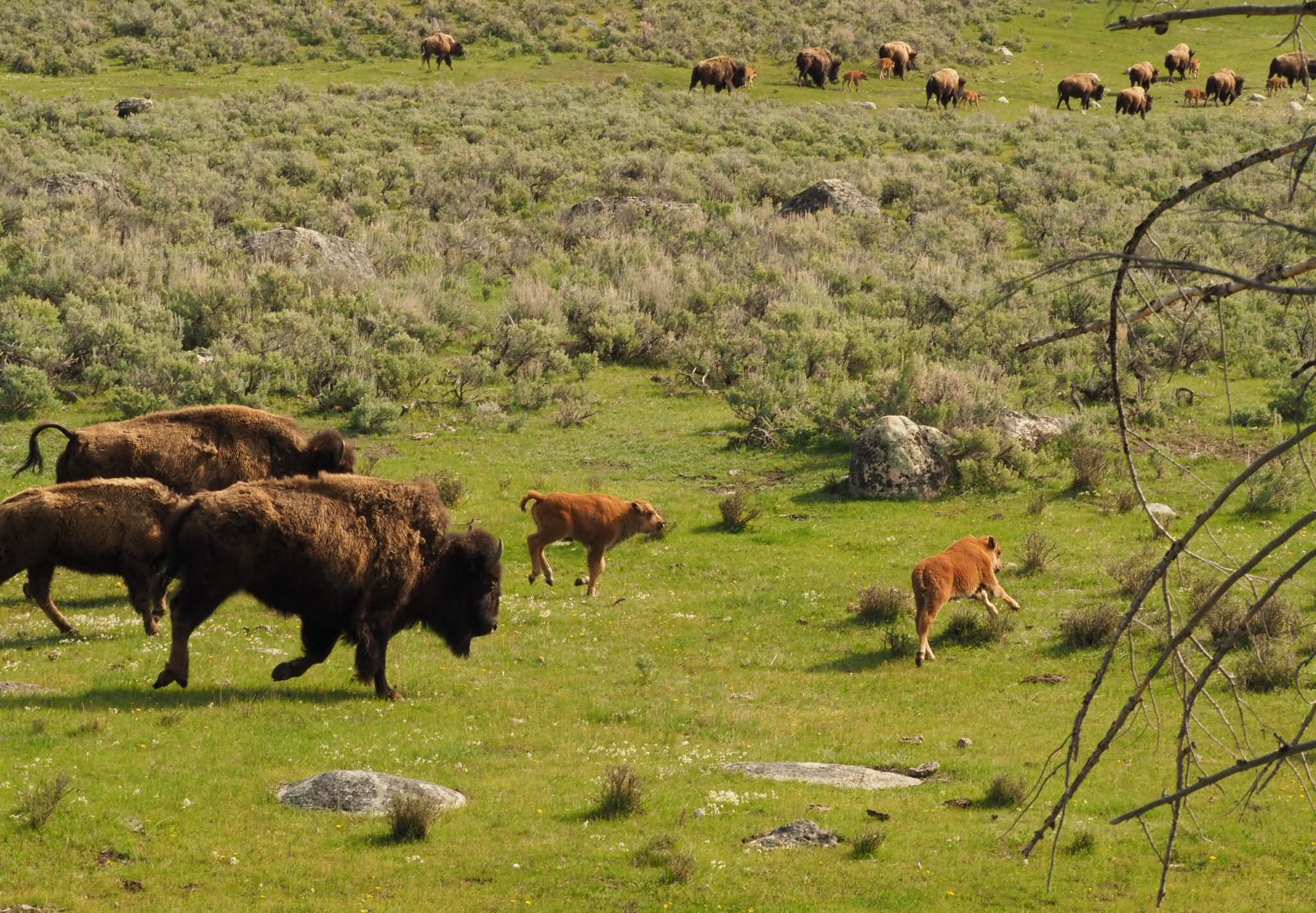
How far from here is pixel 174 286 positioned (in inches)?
1292

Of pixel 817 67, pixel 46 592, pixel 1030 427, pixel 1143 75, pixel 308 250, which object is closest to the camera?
pixel 46 592

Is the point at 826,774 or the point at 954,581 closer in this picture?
the point at 826,774

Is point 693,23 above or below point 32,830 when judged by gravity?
above

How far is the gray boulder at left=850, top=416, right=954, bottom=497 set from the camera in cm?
2320

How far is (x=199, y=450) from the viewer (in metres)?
16.4

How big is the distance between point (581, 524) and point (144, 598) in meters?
5.62

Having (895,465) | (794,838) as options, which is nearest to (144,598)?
(794,838)

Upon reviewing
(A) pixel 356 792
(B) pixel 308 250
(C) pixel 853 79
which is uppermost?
(C) pixel 853 79

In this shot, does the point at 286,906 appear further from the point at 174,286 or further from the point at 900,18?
the point at 900,18

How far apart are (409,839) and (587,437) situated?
56.2ft

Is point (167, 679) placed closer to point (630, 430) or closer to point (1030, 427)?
point (630, 430)

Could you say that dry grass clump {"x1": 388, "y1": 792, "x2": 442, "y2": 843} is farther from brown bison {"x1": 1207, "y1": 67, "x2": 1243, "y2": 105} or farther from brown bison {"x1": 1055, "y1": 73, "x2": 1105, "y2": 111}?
brown bison {"x1": 1207, "y1": 67, "x2": 1243, "y2": 105}

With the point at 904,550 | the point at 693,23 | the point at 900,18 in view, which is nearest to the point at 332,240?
the point at 904,550

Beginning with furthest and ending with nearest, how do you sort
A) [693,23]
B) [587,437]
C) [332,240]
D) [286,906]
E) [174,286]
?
[693,23] < [332,240] < [174,286] < [587,437] < [286,906]
